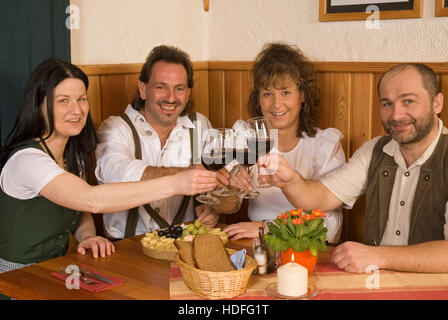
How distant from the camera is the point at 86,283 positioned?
1330 millimetres

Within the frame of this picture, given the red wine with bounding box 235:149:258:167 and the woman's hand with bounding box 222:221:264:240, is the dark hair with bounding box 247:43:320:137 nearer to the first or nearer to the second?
the woman's hand with bounding box 222:221:264:240

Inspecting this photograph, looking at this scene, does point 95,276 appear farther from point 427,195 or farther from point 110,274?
point 427,195

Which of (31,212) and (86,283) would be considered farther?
(31,212)

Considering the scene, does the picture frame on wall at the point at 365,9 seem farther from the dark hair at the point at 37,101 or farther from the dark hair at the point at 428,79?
the dark hair at the point at 37,101

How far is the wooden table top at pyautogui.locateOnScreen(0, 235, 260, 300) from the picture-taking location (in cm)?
128

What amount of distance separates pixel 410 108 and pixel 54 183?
115 cm

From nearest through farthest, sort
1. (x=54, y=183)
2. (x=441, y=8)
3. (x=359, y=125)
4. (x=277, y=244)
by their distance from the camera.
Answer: (x=277, y=244) < (x=54, y=183) < (x=441, y=8) < (x=359, y=125)

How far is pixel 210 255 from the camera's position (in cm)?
129

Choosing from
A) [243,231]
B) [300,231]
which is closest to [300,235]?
[300,231]

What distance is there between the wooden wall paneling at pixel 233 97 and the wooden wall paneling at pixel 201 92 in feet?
0.45

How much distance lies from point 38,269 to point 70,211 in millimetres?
440

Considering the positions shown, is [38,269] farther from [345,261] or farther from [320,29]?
[320,29]

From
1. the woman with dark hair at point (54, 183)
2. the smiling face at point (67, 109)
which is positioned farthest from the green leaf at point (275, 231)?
the smiling face at point (67, 109)
